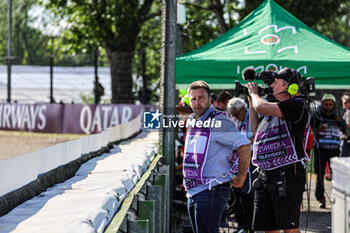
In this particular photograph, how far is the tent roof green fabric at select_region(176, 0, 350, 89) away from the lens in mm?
6801

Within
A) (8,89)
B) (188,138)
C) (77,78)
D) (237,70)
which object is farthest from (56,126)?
(188,138)

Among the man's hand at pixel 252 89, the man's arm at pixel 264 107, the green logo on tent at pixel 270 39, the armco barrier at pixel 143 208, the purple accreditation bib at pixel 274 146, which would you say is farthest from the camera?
the green logo on tent at pixel 270 39

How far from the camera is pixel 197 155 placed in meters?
4.82

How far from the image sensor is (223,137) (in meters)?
4.82

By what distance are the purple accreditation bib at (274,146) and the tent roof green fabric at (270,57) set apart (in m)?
1.86

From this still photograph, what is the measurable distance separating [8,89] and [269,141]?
21148mm

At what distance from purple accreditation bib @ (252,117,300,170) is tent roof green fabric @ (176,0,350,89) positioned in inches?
73.1

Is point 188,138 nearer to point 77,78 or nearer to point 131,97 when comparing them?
point 131,97

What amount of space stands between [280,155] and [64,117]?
1709 cm

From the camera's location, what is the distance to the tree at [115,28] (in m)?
20.4

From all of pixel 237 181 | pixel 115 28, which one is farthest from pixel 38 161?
pixel 115 28

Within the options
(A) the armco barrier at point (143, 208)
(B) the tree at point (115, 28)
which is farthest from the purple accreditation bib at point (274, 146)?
(B) the tree at point (115, 28)

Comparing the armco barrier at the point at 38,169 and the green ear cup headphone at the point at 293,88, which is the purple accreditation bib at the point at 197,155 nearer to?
the green ear cup headphone at the point at 293,88

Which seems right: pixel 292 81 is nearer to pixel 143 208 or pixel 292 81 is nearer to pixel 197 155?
pixel 197 155
